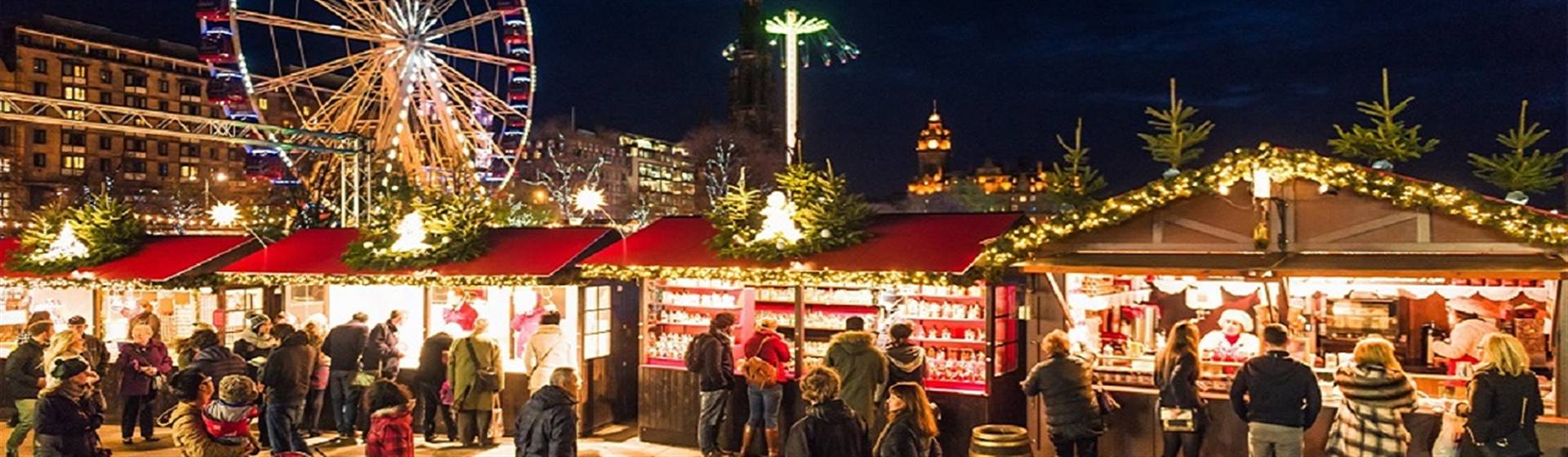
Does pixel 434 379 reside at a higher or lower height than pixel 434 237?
lower

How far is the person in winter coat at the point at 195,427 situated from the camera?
263 inches

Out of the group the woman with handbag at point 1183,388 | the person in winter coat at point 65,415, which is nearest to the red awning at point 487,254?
the person in winter coat at point 65,415

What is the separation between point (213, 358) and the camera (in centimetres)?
1079

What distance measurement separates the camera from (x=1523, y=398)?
24.0 feet

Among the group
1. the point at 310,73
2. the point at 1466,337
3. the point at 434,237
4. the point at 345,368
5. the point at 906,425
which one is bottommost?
the point at 345,368

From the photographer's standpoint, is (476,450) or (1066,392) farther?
(476,450)

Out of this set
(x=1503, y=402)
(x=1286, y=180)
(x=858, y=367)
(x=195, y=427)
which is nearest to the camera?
(x=195, y=427)

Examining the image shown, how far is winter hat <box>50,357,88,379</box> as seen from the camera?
755 cm

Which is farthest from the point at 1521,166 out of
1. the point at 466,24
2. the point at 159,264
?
the point at 466,24

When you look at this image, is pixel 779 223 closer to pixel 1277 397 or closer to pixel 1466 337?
pixel 1277 397

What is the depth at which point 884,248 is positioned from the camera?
10750 mm

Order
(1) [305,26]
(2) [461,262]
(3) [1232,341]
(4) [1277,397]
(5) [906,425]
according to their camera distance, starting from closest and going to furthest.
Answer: (5) [906,425] → (4) [1277,397] → (3) [1232,341] → (2) [461,262] → (1) [305,26]

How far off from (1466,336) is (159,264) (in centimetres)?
1407

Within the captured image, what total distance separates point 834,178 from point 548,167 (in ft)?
189
